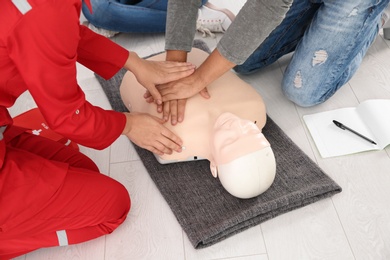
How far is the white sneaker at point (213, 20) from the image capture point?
2.01m

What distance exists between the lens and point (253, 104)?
4.82ft

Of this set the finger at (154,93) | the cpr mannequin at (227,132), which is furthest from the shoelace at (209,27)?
the finger at (154,93)

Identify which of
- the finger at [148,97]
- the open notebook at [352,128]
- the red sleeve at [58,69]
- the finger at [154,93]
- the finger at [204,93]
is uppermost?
the red sleeve at [58,69]

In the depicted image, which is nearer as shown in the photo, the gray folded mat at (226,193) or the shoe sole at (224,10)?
the gray folded mat at (226,193)

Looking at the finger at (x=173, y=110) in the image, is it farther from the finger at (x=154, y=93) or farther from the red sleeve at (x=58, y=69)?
the red sleeve at (x=58, y=69)

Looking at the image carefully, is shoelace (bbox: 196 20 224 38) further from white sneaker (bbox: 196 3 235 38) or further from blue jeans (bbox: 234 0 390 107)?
blue jeans (bbox: 234 0 390 107)

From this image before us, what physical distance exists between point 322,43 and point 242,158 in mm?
568

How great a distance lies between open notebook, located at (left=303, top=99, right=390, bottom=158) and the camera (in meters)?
1.52

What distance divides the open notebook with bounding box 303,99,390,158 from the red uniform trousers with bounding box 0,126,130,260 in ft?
2.28

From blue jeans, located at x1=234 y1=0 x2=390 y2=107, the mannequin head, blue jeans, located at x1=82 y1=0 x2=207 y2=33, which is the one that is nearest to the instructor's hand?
the mannequin head

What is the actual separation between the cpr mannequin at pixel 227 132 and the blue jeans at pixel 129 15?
44 cm

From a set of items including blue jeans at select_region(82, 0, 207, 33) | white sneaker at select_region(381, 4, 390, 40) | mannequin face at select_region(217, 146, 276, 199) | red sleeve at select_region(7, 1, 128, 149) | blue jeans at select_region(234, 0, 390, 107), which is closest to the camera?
red sleeve at select_region(7, 1, 128, 149)

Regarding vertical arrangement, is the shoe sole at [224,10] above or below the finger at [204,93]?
below

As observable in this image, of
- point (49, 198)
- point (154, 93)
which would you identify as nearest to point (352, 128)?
point (154, 93)
